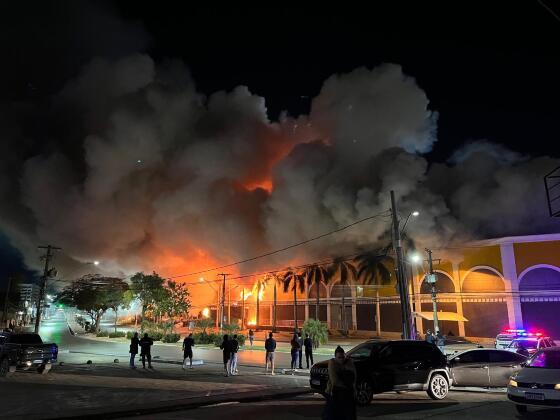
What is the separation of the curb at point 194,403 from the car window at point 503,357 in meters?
5.65

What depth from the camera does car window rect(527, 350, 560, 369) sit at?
32.4 ft

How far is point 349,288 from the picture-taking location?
50.4m

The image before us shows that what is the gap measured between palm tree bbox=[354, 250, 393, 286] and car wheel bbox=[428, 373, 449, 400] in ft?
107

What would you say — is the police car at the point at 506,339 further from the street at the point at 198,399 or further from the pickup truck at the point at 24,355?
the pickup truck at the point at 24,355

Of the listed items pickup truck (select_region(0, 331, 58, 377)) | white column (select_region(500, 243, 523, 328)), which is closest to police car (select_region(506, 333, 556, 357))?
white column (select_region(500, 243, 523, 328))

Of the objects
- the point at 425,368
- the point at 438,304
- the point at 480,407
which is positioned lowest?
the point at 480,407

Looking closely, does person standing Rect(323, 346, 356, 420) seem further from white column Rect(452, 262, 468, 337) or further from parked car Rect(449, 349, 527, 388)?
white column Rect(452, 262, 468, 337)

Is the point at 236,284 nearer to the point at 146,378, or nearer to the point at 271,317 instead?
the point at 271,317

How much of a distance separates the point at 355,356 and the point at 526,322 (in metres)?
30.5

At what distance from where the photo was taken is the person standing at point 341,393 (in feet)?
21.7

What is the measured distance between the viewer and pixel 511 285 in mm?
36781

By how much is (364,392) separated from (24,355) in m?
13.5

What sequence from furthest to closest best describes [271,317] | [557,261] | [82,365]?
[271,317], [557,261], [82,365]

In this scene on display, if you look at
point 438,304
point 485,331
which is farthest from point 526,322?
point 438,304
